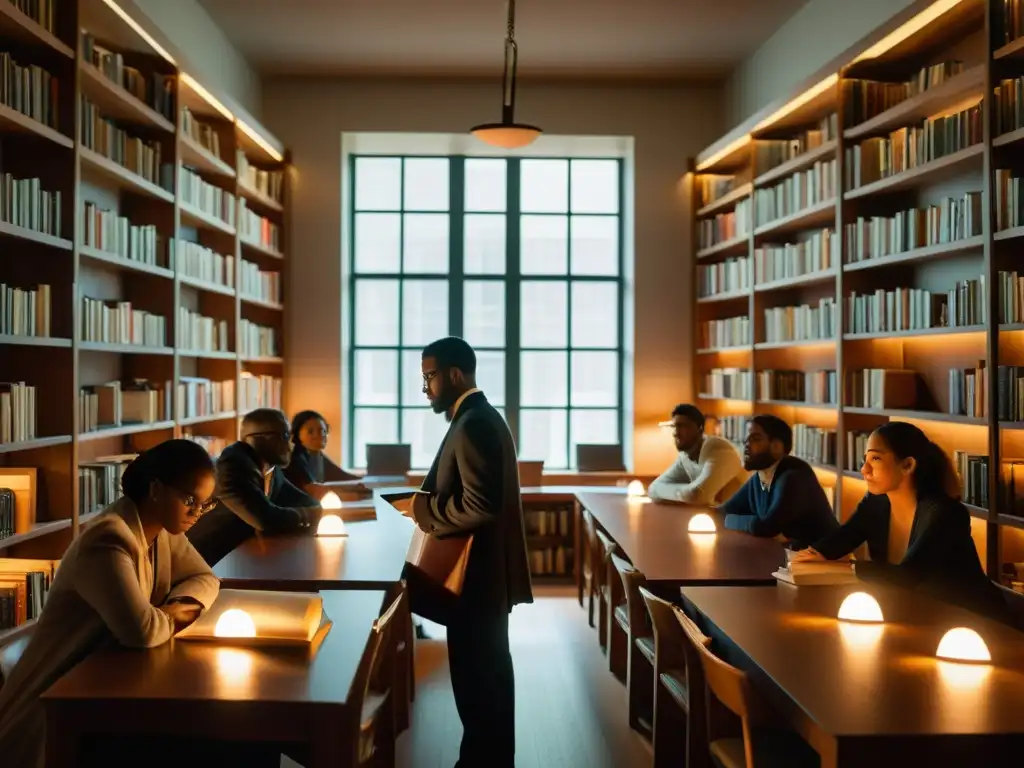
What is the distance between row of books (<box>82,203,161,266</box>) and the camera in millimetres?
5316

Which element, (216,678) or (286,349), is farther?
(286,349)

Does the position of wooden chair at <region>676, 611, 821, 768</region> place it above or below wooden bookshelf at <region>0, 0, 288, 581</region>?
below

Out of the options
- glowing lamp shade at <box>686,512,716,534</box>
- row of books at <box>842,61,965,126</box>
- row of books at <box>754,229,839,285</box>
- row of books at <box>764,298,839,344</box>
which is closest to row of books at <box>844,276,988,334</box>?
row of books at <box>764,298,839,344</box>

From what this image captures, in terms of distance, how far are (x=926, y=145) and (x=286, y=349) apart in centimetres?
571

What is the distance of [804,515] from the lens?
5.07 m

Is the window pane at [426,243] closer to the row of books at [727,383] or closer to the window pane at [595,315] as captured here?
the window pane at [595,315]

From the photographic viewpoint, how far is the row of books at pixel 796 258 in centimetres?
661

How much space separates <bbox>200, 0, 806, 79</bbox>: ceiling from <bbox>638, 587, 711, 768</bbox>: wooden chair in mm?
5059

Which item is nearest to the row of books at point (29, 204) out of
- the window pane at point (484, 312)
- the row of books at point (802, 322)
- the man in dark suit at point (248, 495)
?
the man in dark suit at point (248, 495)

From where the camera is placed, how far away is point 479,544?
3.71 m

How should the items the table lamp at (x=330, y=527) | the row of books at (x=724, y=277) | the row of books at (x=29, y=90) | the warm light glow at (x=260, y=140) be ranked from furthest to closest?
the row of books at (x=724, y=277)
the warm light glow at (x=260, y=140)
the table lamp at (x=330, y=527)
the row of books at (x=29, y=90)

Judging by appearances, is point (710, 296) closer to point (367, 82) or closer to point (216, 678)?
point (367, 82)

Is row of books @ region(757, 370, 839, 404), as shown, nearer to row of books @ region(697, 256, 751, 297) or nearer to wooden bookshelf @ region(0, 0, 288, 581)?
row of books @ region(697, 256, 751, 297)

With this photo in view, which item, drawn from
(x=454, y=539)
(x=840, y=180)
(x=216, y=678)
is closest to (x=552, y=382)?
(x=840, y=180)
